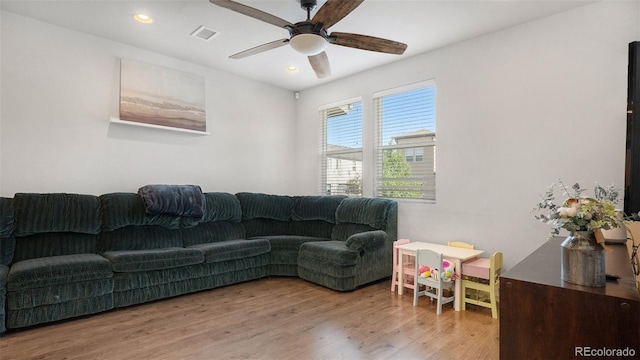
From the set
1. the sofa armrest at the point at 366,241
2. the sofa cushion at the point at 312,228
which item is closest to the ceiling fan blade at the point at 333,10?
the sofa armrest at the point at 366,241

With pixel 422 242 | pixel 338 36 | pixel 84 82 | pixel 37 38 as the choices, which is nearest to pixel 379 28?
pixel 338 36

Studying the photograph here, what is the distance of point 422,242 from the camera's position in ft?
12.5

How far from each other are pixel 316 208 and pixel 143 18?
298 centimetres

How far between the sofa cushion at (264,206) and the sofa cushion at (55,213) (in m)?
1.69

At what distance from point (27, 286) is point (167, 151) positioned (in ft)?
6.62

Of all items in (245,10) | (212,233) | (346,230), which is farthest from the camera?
(346,230)

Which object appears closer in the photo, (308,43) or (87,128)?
(308,43)

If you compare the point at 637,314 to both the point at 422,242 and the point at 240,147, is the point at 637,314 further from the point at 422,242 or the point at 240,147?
the point at 240,147

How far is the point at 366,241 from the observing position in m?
3.56

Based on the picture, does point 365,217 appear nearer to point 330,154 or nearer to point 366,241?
point 366,241

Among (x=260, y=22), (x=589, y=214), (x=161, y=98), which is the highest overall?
(x=260, y=22)

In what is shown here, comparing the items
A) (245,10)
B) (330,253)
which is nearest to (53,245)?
(330,253)

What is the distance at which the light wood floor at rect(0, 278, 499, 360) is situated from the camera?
7.24ft

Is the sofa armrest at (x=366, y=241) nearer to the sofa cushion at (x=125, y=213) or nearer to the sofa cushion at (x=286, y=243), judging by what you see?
the sofa cushion at (x=286, y=243)
